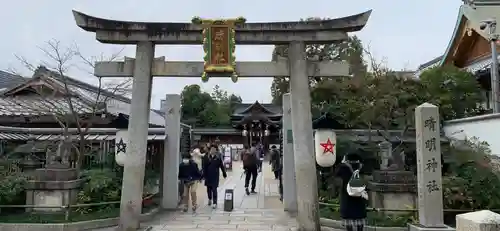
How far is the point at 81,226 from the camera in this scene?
424 inches

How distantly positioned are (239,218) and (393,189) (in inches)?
176

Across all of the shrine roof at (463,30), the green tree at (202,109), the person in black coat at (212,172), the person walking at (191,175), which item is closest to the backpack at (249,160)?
the person in black coat at (212,172)

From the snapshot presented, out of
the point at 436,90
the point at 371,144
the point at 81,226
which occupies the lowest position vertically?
the point at 81,226

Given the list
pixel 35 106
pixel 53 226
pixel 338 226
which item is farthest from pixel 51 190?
pixel 35 106

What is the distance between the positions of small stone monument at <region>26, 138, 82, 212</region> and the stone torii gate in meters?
1.95

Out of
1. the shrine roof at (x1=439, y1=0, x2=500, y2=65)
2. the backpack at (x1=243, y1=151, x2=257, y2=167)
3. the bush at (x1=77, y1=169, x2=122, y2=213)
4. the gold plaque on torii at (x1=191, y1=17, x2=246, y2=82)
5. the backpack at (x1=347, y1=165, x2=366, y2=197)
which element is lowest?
the bush at (x1=77, y1=169, x2=122, y2=213)

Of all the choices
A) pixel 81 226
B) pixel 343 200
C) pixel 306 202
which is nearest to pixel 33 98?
pixel 81 226

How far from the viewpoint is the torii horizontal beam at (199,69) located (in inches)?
454

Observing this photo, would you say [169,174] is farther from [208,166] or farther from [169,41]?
[169,41]

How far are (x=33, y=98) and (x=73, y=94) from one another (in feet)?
7.73

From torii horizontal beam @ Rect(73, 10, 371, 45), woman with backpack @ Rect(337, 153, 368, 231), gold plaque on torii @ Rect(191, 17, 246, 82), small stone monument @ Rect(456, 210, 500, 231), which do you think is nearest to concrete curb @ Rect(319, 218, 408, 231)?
woman with backpack @ Rect(337, 153, 368, 231)

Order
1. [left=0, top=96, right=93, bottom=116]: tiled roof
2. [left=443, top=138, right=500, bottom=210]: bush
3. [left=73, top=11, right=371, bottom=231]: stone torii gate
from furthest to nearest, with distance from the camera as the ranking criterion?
[left=0, top=96, right=93, bottom=116]: tiled roof, [left=73, top=11, right=371, bottom=231]: stone torii gate, [left=443, top=138, right=500, bottom=210]: bush

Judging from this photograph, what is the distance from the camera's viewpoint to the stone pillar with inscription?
9.34 meters

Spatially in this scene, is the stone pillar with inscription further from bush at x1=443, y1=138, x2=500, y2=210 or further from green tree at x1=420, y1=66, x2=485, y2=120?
green tree at x1=420, y1=66, x2=485, y2=120
